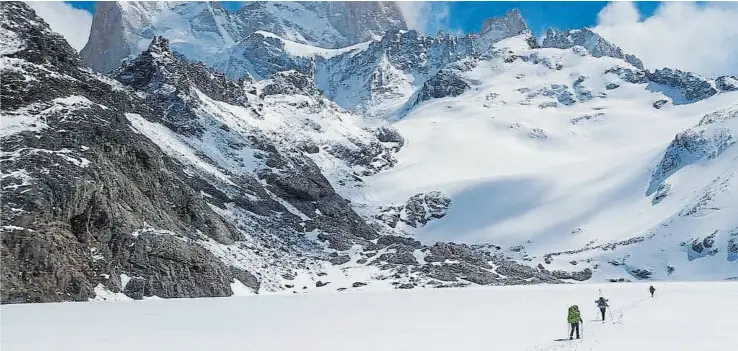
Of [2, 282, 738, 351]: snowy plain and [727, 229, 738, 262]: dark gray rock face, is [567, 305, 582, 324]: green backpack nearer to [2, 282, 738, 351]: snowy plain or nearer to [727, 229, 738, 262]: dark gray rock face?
[2, 282, 738, 351]: snowy plain

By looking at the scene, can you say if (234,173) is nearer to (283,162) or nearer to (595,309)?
(283,162)

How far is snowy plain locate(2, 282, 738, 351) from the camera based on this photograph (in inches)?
1244

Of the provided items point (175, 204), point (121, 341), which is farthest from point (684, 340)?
point (175, 204)

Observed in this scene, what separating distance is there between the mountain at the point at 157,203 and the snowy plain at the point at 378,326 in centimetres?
1864

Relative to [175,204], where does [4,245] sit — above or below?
below

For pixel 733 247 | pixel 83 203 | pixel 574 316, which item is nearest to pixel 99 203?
pixel 83 203

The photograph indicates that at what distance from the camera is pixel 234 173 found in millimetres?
154125

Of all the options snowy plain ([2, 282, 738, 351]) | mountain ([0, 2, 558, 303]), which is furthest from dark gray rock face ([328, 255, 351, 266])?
snowy plain ([2, 282, 738, 351])

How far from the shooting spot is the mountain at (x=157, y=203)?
73938mm

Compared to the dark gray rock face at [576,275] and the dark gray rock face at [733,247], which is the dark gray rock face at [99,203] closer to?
the dark gray rock face at [576,275]

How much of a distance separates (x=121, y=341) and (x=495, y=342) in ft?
59.7

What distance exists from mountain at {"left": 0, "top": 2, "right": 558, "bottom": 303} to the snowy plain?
18644mm

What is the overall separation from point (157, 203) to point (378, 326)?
6885 cm

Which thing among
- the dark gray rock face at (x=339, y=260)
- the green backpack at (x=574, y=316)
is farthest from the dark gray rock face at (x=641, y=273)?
the green backpack at (x=574, y=316)
